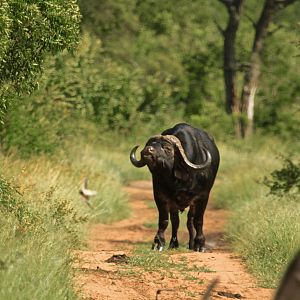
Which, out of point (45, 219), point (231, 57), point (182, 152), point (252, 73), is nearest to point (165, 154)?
point (182, 152)

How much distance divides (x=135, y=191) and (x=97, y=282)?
47.8 feet

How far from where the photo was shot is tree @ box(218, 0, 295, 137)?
101 ft

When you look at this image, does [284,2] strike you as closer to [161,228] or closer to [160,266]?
[161,228]

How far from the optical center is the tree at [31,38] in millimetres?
10367

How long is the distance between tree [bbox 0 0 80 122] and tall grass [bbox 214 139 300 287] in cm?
310

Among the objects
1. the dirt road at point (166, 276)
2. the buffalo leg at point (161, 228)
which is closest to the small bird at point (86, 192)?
the dirt road at point (166, 276)

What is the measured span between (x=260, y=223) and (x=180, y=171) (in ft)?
3.92

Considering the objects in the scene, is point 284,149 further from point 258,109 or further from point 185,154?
point 185,154

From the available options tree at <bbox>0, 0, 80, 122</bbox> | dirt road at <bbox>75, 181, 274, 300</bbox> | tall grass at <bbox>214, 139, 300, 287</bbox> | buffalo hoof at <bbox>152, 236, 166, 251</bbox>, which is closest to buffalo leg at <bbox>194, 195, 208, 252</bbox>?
dirt road at <bbox>75, 181, 274, 300</bbox>

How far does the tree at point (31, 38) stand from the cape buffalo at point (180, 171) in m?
2.36

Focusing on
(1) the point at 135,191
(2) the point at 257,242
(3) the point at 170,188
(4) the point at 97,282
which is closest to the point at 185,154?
(3) the point at 170,188

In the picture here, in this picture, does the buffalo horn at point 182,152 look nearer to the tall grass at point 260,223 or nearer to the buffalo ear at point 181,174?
the buffalo ear at point 181,174

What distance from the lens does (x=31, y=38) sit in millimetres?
10680

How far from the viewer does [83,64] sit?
92.4 feet
